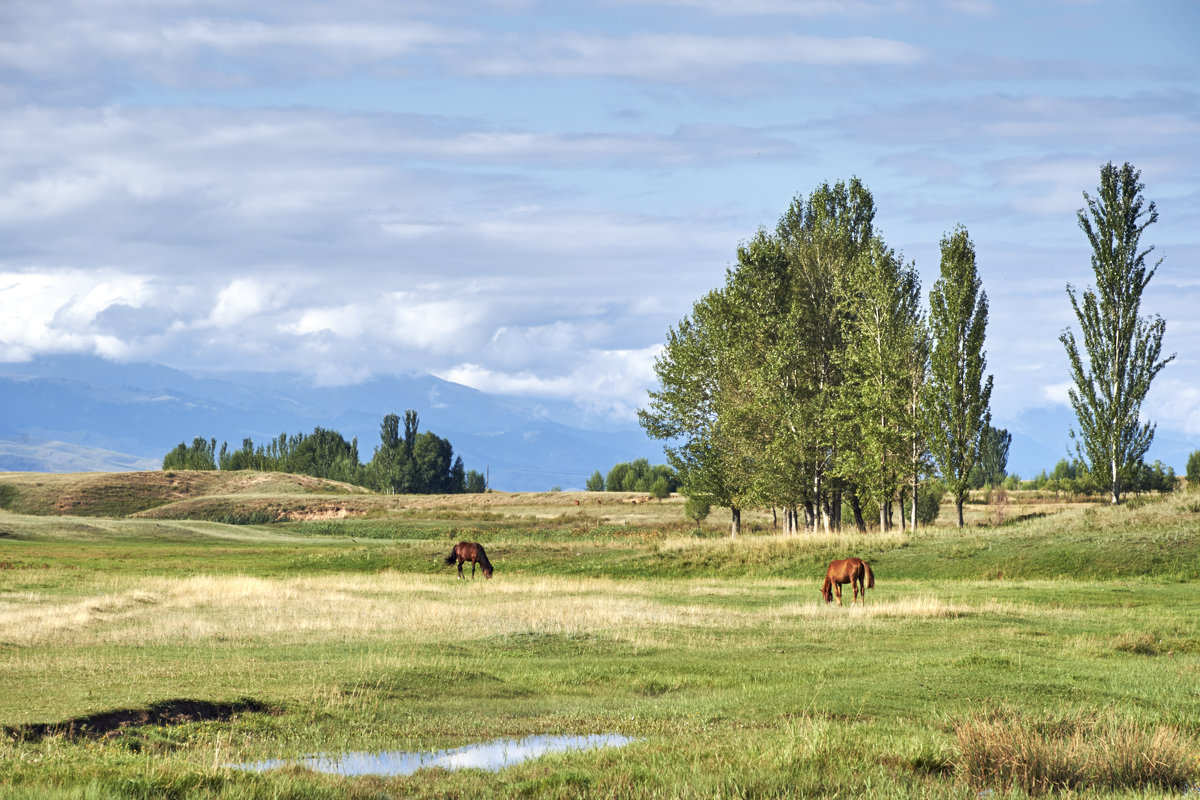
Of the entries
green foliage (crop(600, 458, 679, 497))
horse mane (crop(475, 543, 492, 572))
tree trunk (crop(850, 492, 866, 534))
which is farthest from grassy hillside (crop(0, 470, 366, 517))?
horse mane (crop(475, 543, 492, 572))

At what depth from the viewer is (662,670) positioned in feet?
75.8

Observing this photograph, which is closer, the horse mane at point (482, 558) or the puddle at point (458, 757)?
the puddle at point (458, 757)

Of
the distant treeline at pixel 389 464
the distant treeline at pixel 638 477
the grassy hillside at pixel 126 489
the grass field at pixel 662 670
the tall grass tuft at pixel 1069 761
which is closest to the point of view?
the tall grass tuft at pixel 1069 761

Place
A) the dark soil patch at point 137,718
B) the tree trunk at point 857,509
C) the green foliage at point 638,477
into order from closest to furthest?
the dark soil patch at point 137,718 → the tree trunk at point 857,509 → the green foliage at point 638,477

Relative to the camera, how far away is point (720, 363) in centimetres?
6719

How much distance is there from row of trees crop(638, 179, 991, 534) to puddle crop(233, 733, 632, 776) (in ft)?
147

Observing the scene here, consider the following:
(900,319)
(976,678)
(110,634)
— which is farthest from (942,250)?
(110,634)

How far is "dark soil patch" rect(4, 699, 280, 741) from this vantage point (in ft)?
49.5

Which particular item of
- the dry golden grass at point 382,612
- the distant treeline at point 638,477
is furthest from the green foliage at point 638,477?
the dry golden grass at point 382,612

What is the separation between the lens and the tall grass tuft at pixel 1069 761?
504 inches

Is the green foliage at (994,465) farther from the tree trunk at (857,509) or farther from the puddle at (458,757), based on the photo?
the puddle at (458,757)

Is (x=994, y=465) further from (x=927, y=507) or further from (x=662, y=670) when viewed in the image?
(x=662, y=670)

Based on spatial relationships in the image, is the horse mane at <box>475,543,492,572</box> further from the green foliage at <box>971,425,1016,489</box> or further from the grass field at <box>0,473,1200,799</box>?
the green foliage at <box>971,425,1016,489</box>

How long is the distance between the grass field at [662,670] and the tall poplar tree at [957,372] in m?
4.45
